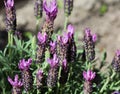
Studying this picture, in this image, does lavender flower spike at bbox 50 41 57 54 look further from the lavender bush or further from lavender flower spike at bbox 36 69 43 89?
lavender flower spike at bbox 36 69 43 89

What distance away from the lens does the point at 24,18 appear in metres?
5.38

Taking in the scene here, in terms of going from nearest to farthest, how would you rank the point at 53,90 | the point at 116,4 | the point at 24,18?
1. the point at 53,90
2. the point at 24,18
3. the point at 116,4

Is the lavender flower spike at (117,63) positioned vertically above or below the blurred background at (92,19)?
below

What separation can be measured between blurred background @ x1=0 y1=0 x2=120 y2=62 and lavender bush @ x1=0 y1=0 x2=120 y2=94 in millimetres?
1969

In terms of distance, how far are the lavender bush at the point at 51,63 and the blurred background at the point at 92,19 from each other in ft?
6.46

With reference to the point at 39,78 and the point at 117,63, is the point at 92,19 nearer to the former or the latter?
the point at 117,63

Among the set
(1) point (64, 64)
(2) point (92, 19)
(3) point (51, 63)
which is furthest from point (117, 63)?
(2) point (92, 19)

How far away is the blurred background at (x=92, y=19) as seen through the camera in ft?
17.1

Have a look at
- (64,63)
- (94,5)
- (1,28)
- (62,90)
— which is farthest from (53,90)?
(94,5)

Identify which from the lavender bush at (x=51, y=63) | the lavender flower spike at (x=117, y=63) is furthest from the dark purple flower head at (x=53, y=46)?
the lavender flower spike at (x=117, y=63)

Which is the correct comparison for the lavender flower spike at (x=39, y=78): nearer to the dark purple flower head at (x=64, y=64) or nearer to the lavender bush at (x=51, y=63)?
the lavender bush at (x=51, y=63)

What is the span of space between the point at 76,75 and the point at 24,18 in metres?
2.44

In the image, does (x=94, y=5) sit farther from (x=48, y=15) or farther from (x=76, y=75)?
(x=48, y=15)

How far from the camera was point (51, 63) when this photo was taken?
2.42 m
